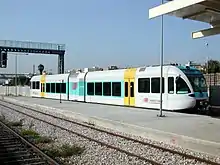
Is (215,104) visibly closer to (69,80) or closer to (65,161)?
(69,80)

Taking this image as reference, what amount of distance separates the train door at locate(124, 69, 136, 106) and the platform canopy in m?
10.4

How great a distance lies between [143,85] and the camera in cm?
2323

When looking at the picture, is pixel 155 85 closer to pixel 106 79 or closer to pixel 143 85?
pixel 143 85

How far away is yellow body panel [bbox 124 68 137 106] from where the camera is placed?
24500mm

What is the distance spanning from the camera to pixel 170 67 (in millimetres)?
21047

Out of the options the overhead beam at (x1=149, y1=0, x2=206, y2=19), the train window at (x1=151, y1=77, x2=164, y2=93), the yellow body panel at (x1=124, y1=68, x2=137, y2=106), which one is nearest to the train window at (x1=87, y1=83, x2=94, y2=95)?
the yellow body panel at (x1=124, y1=68, x2=137, y2=106)

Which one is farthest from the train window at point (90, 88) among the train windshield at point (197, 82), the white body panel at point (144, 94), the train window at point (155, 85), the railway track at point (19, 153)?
the railway track at point (19, 153)

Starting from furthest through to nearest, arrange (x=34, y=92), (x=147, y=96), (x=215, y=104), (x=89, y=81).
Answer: (x=34, y=92), (x=89, y=81), (x=215, y=104), (x=147, y=96)

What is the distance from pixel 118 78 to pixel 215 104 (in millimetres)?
7266

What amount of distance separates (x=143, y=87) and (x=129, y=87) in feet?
5.98

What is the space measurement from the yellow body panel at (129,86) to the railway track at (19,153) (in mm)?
11970

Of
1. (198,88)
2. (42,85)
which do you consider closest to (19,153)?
(198,88)

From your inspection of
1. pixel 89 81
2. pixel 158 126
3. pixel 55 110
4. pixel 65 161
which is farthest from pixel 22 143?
pixel 89 81

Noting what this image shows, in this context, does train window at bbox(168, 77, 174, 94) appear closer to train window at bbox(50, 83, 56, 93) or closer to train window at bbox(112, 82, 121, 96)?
train window at bbox(112, 82, 121, 96)
